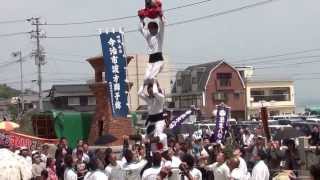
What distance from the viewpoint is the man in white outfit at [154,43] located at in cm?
1593

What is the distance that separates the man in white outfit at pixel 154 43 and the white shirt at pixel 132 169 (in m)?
3.06

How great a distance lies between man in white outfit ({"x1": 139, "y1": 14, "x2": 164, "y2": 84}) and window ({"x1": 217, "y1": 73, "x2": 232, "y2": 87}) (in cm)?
7155

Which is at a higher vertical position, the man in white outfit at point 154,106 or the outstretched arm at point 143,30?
the outstretched arm at point 143,30

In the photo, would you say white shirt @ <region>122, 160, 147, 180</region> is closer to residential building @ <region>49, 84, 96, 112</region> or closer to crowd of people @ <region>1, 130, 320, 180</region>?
crowd of people @ <region>1, 130, 320, 180</region>

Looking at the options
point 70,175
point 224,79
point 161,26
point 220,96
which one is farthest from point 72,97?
point 70,175

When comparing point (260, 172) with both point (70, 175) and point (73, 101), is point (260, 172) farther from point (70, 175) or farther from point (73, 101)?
point (73, 101)

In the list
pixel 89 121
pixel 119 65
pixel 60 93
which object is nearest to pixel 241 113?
pixel 60 93

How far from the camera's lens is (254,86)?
9462 cm

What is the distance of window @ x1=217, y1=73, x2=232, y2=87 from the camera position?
87500 mm

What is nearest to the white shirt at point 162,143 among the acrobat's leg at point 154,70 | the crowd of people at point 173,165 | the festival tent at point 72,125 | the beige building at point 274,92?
the crowd of people at point 173,165

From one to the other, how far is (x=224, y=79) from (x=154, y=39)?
72.2 metres

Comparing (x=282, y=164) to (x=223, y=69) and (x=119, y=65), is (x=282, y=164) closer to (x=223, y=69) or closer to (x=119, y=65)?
(x=119, y=65)

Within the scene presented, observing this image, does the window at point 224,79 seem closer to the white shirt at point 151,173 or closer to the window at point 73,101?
the window at point 73,101

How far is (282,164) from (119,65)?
56.2 ft
